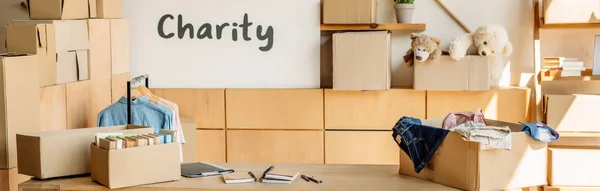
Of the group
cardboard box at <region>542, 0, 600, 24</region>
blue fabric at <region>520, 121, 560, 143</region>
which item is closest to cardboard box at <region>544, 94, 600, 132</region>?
cardboard box at <region>542, 0, 600, 24</region>

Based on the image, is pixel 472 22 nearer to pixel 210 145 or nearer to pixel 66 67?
pixel 210 145

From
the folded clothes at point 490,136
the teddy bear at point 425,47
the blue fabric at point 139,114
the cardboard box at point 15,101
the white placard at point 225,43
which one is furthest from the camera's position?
the white placard at point 225,43

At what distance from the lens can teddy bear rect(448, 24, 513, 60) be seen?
5.26 metres

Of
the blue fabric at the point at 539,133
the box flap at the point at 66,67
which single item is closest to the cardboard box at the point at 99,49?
the box flap at the point at 66,67

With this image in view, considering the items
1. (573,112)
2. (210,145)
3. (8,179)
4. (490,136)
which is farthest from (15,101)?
(573,112)

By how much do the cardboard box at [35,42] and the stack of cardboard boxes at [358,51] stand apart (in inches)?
75.0

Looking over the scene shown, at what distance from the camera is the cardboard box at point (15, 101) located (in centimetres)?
397

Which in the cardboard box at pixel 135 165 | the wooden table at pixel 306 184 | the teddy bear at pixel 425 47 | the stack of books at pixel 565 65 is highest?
the teddy bear at pixel 425 47

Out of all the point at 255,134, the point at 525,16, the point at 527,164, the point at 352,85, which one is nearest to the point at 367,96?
the point at 352,85

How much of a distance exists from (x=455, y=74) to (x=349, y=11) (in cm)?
84

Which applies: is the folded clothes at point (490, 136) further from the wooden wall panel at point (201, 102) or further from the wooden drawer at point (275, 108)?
the wooden wall panel at point (201, 102)

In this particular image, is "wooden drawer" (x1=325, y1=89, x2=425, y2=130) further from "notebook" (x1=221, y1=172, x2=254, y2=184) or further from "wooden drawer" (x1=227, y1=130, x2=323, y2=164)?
"notebook" (x1=221, y1=172, x2=254, y2=184)

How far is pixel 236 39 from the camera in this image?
18.5ft

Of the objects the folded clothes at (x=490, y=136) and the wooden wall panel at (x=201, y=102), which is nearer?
the folded clothes at (x=490, y=136)
